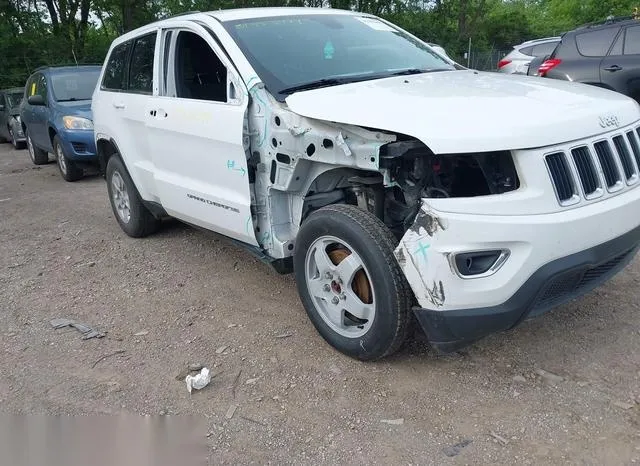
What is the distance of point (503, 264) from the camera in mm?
2658

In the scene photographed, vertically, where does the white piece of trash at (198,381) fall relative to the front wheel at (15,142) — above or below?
above

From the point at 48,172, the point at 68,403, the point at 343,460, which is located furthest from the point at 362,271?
the point at 48,172

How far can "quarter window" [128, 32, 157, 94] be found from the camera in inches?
189

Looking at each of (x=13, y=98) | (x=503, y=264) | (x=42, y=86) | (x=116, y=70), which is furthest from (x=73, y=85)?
(x=503, y=264)

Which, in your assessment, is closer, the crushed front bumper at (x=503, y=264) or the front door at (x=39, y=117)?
the crushed front bumper at (x=503, y=264)

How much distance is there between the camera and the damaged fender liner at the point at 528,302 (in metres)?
2.69

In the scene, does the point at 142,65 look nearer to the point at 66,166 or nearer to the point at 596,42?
the point at 66,166

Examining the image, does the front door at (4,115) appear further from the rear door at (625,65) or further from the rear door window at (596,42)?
the rear door at (625,65)

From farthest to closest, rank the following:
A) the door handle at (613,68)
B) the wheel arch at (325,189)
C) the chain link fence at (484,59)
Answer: the chain link fence at (484,59) → the door handle at (613,68) → the wheel arch at (325,189)

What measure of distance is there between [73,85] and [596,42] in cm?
801

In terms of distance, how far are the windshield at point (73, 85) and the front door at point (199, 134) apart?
19.0 ft

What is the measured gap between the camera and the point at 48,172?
10.5 m

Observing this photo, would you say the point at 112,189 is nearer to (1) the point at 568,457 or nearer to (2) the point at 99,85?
(2) the point at 99,85

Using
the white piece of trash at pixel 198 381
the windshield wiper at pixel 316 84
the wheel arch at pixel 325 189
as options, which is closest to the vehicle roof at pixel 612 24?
the windshield wiper at pixel 316 84
